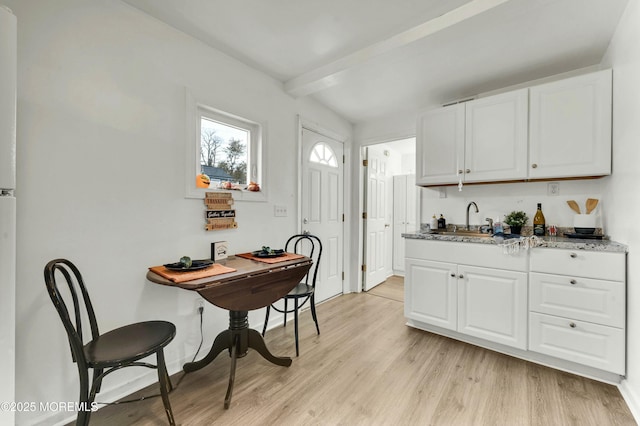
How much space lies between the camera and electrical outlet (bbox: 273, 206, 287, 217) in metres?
2.59

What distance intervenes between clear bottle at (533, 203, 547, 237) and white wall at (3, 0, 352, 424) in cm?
260

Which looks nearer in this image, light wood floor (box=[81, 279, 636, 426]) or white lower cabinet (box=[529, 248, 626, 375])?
light wood floor (box=[81, 279, 636, 426])

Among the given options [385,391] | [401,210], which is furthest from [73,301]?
[401,210]

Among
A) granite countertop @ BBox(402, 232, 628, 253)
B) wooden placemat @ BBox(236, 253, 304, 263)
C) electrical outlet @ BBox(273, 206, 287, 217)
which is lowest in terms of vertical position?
wooden placemat @ BBox(236, 253, 304, 263)

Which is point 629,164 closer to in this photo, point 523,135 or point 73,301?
point 523,135

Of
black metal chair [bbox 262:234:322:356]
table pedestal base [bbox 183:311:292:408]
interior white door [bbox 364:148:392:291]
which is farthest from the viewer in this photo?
interior white door [bbox 364:148:392:291]

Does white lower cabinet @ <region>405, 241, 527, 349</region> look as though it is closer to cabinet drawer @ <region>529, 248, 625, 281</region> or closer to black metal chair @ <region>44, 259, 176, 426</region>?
cabinet drawer @ <region>529, 248, 625, 281</region>

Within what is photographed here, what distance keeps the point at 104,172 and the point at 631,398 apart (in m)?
3.25

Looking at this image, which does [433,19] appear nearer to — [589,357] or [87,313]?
[589,357]

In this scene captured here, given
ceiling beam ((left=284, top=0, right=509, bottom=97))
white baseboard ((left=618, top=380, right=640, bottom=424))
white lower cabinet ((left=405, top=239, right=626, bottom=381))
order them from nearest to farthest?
white baseboard ((left=618, top=380, right=640, bottom=424)), ceiling beam ((left=284, top=0, right=509, bottom=97)), white lower cabinet ((left=405, top=239, right=626, bottom=381))

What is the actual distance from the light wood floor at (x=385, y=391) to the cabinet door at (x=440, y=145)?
150 cm

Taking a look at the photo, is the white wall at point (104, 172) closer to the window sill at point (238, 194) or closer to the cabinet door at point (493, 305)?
the window sill at point (238, 194)

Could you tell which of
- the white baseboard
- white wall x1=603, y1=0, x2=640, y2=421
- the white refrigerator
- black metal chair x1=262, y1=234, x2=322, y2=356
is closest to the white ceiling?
white wall x1=603, y1=0, x2=640, y2=421

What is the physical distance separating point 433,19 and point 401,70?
0.63 meters
